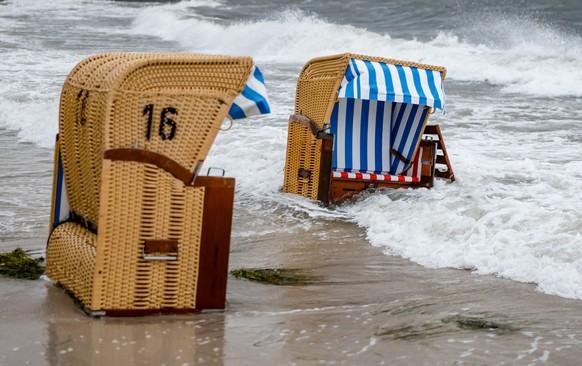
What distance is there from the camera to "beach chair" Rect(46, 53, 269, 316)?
184 inches

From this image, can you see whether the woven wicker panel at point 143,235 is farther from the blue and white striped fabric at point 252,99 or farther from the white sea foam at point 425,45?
the white sea foam at point 425,45

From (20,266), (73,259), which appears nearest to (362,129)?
(20,266)

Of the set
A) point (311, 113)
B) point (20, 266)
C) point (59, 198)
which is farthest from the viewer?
point (311, 113)

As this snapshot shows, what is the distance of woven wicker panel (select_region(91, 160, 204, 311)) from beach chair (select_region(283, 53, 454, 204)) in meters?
3.46

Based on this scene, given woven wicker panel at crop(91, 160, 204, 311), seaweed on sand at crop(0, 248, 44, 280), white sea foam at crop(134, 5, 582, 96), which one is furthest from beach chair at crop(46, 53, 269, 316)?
white sea foam at crop(134, 5, 582, 96)

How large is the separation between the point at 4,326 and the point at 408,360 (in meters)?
1.94

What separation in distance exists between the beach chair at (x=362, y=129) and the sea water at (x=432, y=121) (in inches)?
8.0

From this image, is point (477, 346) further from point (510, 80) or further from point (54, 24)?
point (54, 24)

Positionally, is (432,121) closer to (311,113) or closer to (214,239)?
(311,113)

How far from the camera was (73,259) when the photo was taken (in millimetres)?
5035

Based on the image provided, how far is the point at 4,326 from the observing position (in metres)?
4.58

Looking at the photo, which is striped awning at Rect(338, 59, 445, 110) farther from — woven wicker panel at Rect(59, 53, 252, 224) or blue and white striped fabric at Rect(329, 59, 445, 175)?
woven wicker panel at Rect(59, 53, 252, 224)

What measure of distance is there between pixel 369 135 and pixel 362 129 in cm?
9

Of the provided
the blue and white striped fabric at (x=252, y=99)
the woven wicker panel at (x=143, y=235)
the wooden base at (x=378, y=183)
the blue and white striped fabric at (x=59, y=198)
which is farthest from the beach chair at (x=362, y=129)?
the woven wicker panel at (x=143, y=235)
